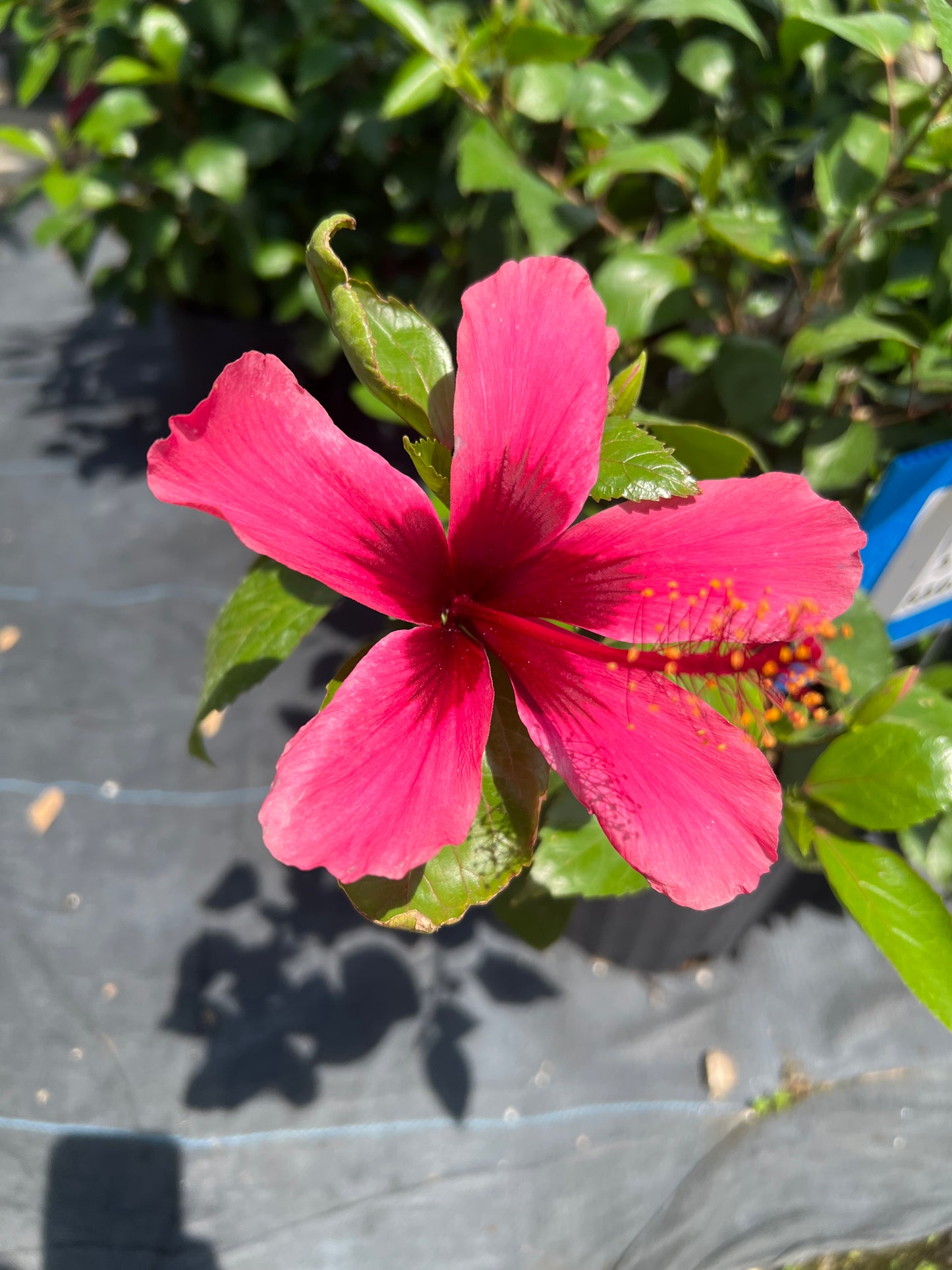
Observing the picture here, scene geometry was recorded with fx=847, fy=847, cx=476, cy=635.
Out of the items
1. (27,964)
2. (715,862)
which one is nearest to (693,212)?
(715,862)

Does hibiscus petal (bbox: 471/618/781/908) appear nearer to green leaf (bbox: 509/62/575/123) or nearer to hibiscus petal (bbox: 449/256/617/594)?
hibiscus petal (bbox: 449/256/617/594)

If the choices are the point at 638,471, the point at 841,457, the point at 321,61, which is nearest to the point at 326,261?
the point at 638,471

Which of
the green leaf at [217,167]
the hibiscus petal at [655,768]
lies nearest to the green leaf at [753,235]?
the hibiscus petal at [655,768]

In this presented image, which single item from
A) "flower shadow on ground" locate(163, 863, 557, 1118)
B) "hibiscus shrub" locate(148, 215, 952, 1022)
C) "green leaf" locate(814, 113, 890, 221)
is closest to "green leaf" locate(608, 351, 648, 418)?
"hibiscus shrub" locate(148, 215, 952, 1022)

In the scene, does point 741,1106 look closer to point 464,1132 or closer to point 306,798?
point 464,1132

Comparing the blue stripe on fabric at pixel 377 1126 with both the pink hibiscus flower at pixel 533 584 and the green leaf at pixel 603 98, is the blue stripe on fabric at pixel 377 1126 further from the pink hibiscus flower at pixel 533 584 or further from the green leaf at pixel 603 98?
the green leaf at pixel 603 98

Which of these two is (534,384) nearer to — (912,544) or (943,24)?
(943,24)
